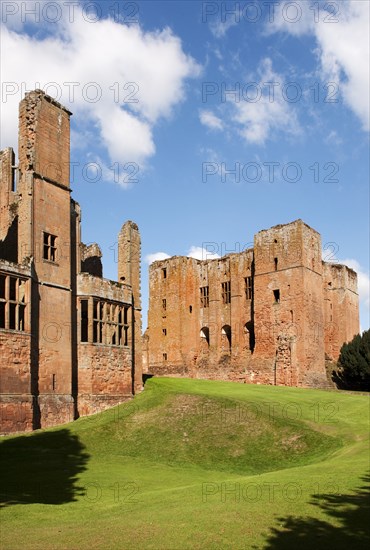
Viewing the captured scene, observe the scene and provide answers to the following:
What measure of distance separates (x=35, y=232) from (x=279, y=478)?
59.8 feet

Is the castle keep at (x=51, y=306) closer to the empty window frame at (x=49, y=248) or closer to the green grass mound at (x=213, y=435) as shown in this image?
the empty window frame at (x=49, y=248)

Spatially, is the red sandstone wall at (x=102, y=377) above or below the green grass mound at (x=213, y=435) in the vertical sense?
above

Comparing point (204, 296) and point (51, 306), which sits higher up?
point (204, 296)

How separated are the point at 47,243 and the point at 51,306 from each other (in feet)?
10.8

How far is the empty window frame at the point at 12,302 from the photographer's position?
90.0 feet

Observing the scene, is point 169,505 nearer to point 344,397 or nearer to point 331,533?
point 331,533

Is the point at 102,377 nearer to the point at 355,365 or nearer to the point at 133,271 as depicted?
the point at 133,271

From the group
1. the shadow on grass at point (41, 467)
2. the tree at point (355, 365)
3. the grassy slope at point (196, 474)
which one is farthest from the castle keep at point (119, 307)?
the grassy slope at point (196, 474)

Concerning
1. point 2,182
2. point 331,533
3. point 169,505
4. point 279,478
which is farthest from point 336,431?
point 2,182

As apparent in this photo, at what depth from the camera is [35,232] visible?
30375mm

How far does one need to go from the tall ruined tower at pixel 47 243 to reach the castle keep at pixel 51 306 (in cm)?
5

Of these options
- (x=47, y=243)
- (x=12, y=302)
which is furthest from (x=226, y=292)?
(x=12, y=302)

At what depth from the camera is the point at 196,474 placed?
22219 mm

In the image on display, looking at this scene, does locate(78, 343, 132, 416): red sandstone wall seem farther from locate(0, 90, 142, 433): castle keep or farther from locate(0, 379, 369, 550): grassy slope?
locate(0, 379, 369, 550): grassy slope
